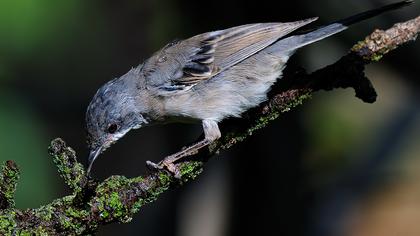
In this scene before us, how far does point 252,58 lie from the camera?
5.15m

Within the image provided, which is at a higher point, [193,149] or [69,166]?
[69,166]

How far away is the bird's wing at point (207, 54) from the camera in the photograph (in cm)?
505

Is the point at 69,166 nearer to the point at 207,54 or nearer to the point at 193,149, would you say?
the point at 193,149

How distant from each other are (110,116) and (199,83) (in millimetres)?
709

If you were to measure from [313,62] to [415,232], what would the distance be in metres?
3.26

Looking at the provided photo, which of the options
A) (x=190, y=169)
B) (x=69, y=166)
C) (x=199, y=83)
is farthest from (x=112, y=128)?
(x=69, y=166)

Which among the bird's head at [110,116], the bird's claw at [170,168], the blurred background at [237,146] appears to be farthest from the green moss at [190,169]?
the blurred background at [237,146]

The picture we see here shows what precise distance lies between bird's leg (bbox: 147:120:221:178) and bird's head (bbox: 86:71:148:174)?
624 millimetres

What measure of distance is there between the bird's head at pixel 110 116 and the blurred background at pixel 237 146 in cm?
157

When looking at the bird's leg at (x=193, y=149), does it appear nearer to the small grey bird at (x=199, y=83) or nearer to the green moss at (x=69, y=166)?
the small grey bird at (x=199, y=83)

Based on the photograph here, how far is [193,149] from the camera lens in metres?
4.40

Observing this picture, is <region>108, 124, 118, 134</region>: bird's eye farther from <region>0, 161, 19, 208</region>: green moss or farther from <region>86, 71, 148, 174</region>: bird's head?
<region>0, 161, 19, 208</region>: green moss

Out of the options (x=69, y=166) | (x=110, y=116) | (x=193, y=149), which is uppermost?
(x=69, y=166)

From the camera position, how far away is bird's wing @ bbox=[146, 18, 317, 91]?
505 cm
